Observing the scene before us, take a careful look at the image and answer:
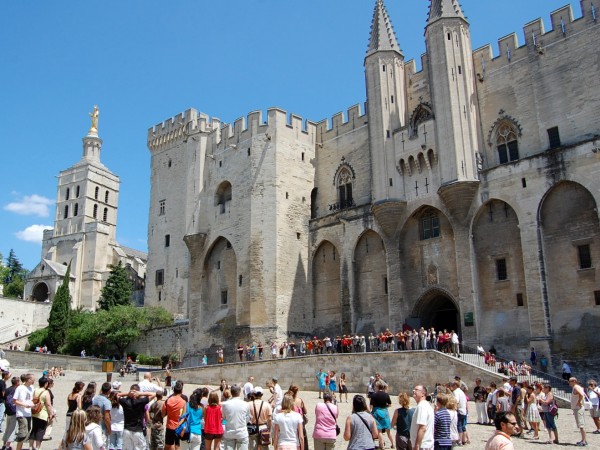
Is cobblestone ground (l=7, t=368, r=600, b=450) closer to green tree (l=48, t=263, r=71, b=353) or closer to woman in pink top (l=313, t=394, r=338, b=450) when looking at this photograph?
woman in pink top (l=313, t=394, r=338, b=450)

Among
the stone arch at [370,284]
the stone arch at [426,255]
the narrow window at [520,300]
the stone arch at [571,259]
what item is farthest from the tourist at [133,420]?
the stone arch at [370,284]

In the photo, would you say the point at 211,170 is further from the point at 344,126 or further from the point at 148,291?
the point at 148,291

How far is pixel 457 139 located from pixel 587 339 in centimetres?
974

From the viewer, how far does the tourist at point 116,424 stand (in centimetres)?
869

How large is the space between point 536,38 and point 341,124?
447 inches

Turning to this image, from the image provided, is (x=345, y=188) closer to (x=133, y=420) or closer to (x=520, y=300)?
(x=520, y=300)

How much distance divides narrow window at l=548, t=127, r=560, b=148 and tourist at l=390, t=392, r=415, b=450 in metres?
19.9

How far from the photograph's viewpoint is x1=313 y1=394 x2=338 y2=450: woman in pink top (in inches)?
303

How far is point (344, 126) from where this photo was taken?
34.0m

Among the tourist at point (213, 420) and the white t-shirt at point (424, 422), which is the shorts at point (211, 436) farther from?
the white t-shirt at point (424, 422)

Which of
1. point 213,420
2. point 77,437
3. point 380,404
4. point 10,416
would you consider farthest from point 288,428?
point 10,416

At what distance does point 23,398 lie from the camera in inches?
379

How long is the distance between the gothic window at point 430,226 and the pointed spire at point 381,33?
9.12 metres

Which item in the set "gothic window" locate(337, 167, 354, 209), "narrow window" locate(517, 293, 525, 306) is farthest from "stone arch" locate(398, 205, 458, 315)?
"gothic window" locate(337, 167, 354, 209)
